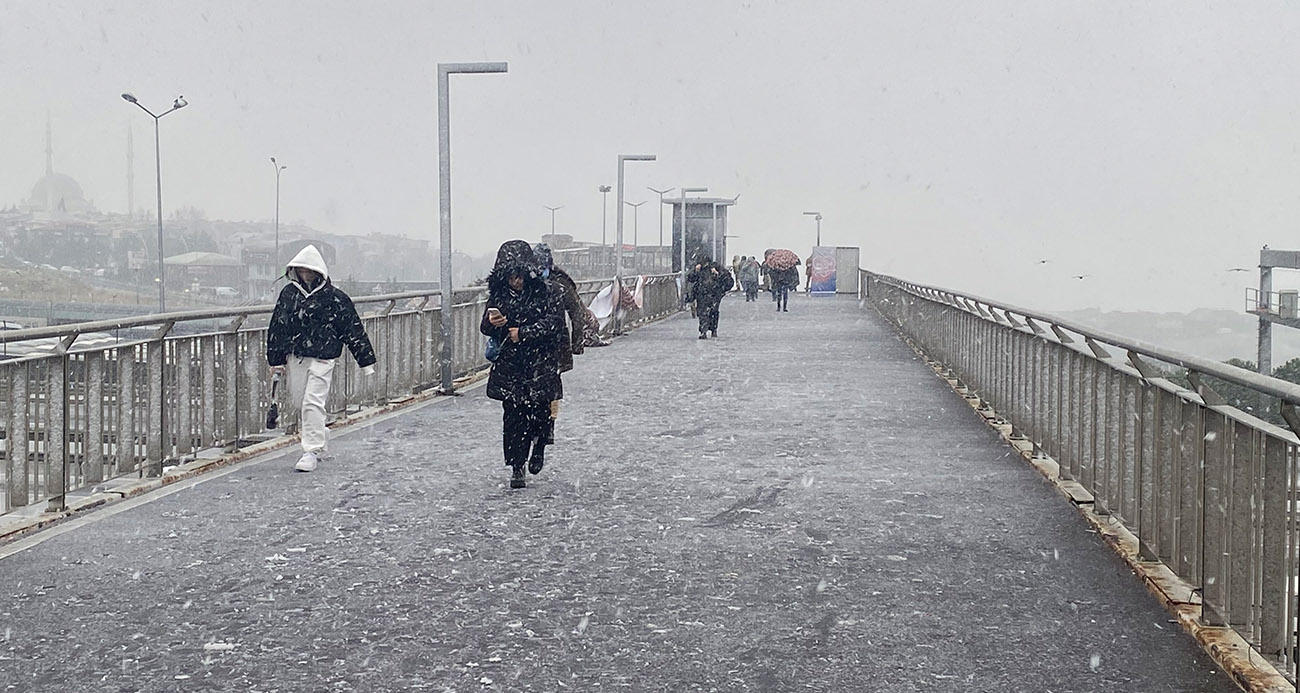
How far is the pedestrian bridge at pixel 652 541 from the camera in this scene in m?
5.28

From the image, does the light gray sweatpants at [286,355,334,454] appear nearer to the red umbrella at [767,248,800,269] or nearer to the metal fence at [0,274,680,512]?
the metal fence at [0,274,680,512]

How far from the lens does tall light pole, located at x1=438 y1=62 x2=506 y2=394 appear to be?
679 inches

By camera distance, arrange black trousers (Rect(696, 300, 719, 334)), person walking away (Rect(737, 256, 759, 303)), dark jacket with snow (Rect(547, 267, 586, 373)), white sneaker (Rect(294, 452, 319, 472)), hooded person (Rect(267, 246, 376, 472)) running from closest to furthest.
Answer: dark jacket with snow (Rect(547, 267, 586, 373))
white sneaker (Rect(294, 452, 319, 472))
hooded person (Rect(267, 246, 376, 472))
black trousers (Rect(696, 300, 719, 334))
person walking away (Rect(737, 256, 759, 303))

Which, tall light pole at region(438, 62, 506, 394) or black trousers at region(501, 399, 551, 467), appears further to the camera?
tall light pole at region(438, 62, 506, 394)

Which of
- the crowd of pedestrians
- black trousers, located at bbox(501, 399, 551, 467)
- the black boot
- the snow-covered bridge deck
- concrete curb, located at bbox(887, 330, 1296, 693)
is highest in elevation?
the crowd of pedestrians

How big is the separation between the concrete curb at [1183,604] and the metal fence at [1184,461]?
5 centimetres

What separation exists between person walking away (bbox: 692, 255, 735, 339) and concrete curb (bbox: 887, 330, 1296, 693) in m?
18.9

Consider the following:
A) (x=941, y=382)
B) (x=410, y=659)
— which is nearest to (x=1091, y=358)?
(x=410, y=659)

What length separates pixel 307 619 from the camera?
235 inches

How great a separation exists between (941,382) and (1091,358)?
10258mm

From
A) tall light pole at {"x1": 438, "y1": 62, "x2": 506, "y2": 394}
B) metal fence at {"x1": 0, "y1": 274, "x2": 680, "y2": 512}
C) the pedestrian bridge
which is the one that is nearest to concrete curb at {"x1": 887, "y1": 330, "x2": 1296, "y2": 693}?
the pedestrian bridge

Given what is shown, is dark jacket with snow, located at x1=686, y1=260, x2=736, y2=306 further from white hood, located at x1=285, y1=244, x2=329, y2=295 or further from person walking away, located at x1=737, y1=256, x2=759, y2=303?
person walking away, located at x1=737, y1=256, x2=759, y2=303

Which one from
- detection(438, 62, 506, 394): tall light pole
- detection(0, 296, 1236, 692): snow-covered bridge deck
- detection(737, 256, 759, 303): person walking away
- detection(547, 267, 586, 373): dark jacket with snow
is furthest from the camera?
detection(737, 256, 759, 303): person walking away

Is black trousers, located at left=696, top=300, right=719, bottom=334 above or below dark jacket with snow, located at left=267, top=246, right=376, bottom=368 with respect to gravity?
below
